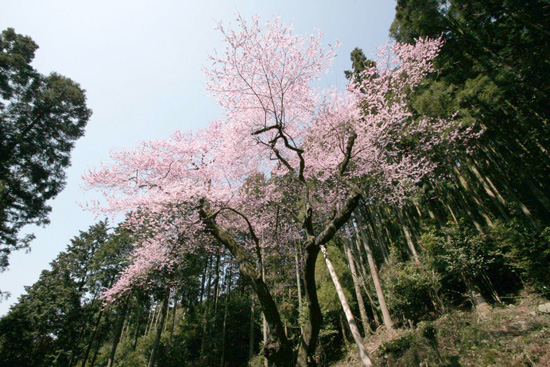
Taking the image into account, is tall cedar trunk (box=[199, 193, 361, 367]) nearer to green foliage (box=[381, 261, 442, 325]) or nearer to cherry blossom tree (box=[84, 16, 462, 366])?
cherry blossom tree (box=[84, 16, 462, 366])

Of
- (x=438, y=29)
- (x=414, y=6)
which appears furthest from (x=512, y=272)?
(x=414, y=6)

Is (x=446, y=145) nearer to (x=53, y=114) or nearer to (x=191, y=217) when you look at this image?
(x=191, y=217)

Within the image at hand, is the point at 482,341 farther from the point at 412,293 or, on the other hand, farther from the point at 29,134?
the point at 29,134

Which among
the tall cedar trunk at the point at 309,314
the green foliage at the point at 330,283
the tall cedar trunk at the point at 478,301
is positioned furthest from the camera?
the green foliage at the point at 330,283

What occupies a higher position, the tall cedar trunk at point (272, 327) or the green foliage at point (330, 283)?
the green foliage at point (330, 283)

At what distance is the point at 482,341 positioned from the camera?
534 cm

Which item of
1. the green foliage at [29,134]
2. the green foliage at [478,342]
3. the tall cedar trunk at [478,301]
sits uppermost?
the green foliage at [29,134]

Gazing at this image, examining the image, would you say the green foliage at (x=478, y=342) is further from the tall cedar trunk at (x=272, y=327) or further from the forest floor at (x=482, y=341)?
the tall cedar trunk at (x=272, y=327)

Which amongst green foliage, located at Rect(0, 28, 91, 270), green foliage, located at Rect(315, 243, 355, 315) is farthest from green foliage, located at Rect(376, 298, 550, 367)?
green foliage, located at Rect(0, 28, 91, 270)

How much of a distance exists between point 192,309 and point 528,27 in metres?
23.6

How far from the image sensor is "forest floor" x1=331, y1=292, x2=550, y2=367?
440 centimetres

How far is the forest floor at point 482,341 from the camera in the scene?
4402 mm

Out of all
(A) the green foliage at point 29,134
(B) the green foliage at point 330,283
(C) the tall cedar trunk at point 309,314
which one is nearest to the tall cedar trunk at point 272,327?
(C) the tall cedar trunk at point 309,314

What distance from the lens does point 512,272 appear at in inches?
339
